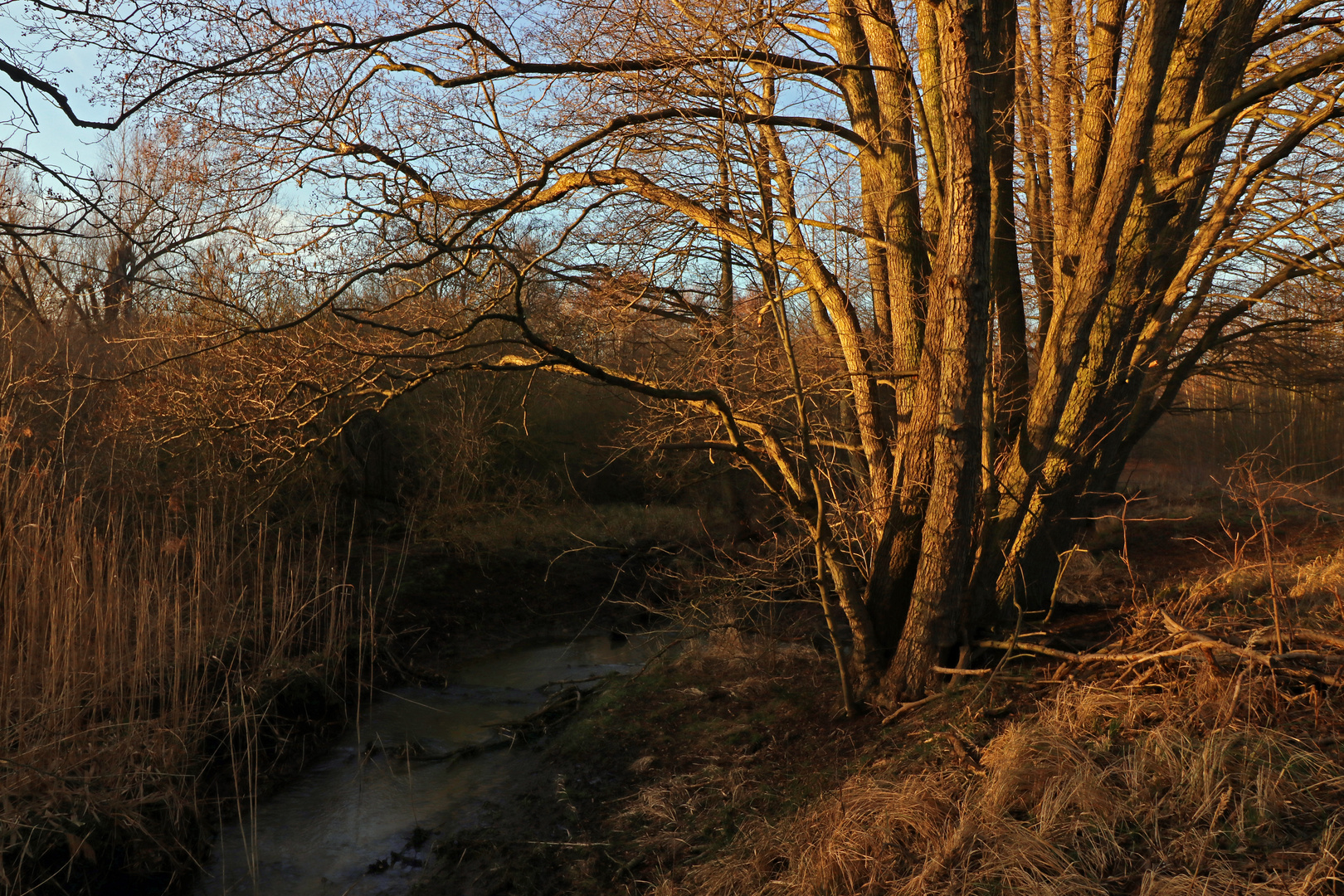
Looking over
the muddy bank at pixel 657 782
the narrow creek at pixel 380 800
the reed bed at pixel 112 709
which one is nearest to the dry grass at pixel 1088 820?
the muddy bank at pixel 657 782

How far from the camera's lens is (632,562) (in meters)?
13.1

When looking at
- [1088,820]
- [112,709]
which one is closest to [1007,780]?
[1088,820]

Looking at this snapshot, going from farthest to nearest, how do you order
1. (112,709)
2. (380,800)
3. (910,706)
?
(380,800) → (112,709) → (910,706)

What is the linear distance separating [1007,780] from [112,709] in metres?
5.41

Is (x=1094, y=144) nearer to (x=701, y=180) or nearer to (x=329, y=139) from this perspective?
(x=701, y=180)

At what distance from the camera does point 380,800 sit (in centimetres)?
589

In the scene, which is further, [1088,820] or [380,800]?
[380,800]

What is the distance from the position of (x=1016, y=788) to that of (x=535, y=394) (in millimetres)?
11943

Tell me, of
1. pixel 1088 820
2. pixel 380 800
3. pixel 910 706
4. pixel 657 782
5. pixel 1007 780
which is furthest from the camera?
pixel 380 800

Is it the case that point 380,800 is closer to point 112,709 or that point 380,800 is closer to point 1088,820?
point 112,709

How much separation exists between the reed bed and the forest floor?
1.76 m

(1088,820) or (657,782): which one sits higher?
(1088,820)

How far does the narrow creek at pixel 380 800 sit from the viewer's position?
193 inches

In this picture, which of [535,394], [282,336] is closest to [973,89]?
[282,336]
